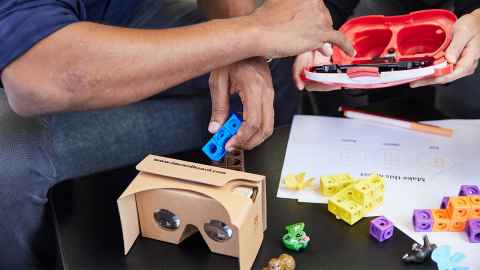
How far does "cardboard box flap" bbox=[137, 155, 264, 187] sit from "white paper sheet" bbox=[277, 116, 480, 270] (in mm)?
162

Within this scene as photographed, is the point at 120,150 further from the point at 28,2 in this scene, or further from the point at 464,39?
the point at 464,39

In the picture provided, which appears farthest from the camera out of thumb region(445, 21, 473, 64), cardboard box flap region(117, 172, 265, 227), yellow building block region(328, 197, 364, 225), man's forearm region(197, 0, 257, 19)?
man's forearm region(197, 0, 257, 19)

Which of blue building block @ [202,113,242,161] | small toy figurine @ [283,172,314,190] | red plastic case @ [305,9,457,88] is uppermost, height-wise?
red plastic case @ [305,9,457,88]

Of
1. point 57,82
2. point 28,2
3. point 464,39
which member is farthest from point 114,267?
point 464,39

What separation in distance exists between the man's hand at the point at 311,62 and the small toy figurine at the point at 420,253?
12.0 inches

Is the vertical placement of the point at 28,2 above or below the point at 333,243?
above

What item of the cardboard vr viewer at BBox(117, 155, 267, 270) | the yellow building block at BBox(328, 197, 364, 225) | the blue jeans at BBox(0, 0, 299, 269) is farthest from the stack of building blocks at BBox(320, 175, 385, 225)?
the blue jeans at BBox(0, 0, 299, 269)

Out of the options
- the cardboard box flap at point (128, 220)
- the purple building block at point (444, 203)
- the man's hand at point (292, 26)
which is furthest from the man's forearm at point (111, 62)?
the purple building block at point (444, 203)

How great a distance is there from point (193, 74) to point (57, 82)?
18 centimetres

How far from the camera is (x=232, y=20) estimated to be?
29.1 inches

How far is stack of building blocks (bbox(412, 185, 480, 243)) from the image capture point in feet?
2.27

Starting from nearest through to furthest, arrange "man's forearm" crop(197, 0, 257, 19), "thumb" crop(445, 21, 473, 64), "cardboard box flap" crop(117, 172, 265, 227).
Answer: "cardboard box flap" crop(117, 172, 265, 227) → "thumb" crop(445, 21, 473, 64) → "man's forearm" crop(197, 0, 257, 19)

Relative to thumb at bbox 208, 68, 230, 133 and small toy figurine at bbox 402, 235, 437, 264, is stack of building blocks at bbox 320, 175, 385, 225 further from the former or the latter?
thumb at bbox 208, 68, 230, 133

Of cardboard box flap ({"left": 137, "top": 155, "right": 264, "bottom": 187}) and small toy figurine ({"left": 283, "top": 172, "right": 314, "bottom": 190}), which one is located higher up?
cardboard box flap ({"left": 137, "top": 155, "right": 264, "bottom": 187})
